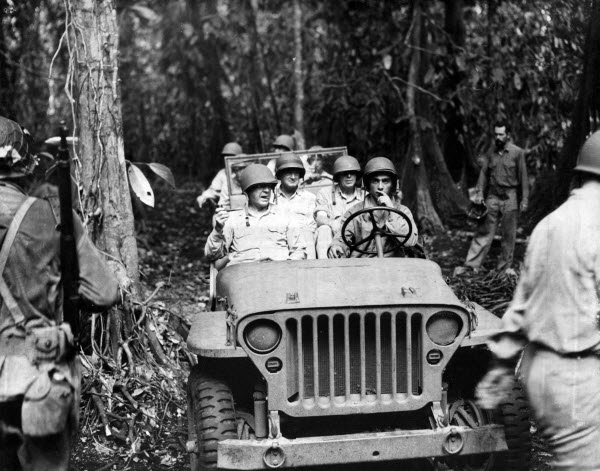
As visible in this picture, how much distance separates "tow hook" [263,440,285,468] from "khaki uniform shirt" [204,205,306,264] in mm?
2574

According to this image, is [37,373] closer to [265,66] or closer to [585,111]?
[585,111]

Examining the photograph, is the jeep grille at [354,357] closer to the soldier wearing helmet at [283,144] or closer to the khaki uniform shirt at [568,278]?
the khaki uniform shirt at [568,278]

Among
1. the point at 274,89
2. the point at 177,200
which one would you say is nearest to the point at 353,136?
the point at 177,200

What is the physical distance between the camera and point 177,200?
20.5 m

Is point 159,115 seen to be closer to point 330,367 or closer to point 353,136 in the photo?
point 353,136

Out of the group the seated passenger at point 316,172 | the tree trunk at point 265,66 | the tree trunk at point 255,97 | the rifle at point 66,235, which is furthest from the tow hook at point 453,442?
the tree trunk at point 255,97

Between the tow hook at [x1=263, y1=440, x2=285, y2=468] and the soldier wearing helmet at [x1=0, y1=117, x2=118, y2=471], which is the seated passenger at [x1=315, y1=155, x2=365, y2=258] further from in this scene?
the soldier wearing helmet at [x1=0, y1=117, x2=118, y2=471]

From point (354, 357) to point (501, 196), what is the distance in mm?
7139

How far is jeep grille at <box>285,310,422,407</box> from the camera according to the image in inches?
183


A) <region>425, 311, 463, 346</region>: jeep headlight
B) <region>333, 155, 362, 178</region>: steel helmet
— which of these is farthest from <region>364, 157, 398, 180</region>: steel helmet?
<region>425, 311, 463, 346</region>: jeep headlight

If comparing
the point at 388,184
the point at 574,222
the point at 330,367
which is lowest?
the point at 330,367

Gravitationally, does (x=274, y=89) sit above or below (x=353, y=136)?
above

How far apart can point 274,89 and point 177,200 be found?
15.7ft

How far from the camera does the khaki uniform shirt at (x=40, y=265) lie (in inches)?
139
